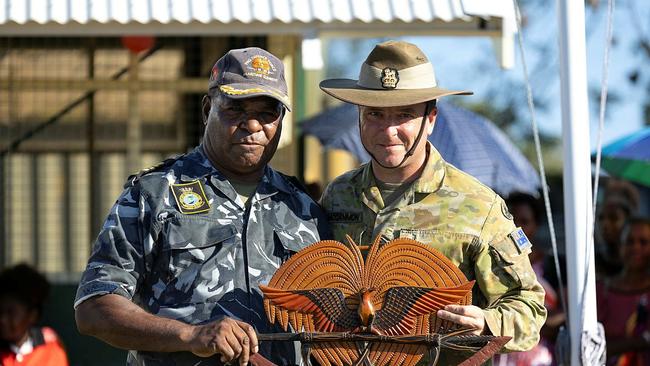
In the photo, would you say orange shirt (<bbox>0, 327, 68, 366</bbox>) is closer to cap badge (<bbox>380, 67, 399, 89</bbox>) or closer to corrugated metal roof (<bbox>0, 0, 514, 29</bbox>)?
corrugated metal roof (<bbox>0, 0, 514, 29</bbox>)

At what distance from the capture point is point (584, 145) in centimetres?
418

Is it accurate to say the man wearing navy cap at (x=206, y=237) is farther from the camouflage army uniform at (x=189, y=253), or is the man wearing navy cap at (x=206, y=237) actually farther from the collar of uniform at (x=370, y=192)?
the collar of uniform at (x=370, y=192)

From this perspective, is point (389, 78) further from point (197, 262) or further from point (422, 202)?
point (197, 262)

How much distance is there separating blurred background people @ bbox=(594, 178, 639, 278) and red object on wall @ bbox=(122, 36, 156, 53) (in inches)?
117

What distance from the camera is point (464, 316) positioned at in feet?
11.3

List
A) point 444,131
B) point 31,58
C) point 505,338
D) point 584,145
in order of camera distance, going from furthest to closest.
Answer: point 31,58, point 444,131, point 584,145, point 505,338

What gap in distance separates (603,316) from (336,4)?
7.25 ft

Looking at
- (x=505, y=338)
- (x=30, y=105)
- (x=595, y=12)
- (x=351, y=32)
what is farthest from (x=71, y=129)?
(x=595, y=12)

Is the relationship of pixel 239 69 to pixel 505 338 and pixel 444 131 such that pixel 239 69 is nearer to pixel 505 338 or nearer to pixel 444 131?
pixel 505 338

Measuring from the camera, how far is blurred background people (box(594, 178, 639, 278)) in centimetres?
730

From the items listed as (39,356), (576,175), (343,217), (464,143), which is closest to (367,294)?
(343,217)

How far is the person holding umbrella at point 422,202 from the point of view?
3695 millimetres

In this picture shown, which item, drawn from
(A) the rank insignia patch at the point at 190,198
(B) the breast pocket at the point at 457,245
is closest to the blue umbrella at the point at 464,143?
(B) the breast pocket at the point at 457,245

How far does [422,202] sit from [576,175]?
63 centimetres
